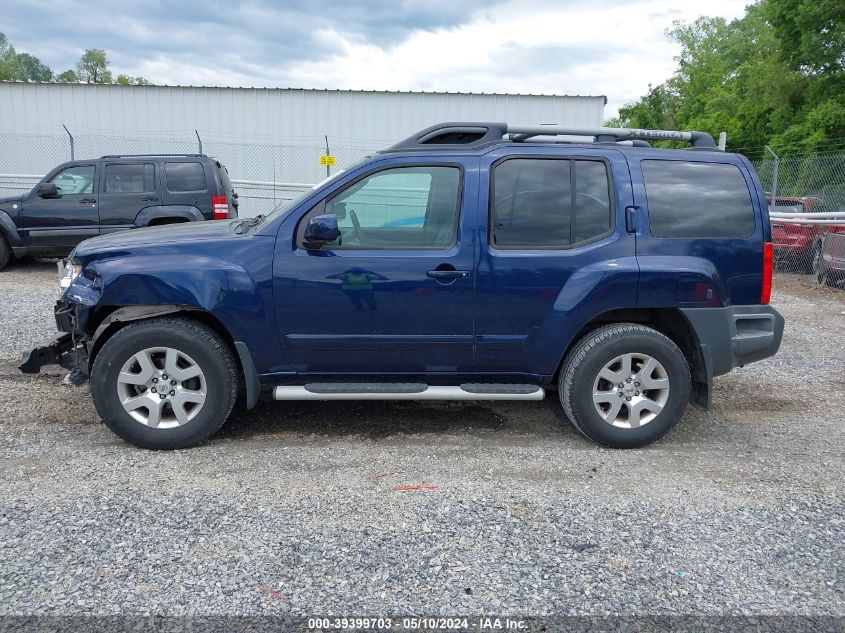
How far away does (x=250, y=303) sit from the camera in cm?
408

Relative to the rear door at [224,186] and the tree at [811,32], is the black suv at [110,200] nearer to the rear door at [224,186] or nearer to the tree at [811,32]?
the rear door at [224,186]

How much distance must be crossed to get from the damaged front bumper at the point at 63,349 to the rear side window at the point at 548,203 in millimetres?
2709

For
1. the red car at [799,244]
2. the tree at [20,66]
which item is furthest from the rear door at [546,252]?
the tree at [20,66]

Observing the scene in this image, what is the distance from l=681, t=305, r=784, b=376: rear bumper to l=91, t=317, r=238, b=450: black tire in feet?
9.57

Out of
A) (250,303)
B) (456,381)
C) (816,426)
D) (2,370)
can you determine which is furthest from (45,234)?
(816,426)

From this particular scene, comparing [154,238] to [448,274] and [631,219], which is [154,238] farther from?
[631,219]

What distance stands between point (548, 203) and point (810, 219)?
913 cm

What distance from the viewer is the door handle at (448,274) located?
161 inches

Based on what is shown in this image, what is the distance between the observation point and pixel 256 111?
18.6m

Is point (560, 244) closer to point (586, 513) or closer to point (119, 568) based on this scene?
point (586, 513)

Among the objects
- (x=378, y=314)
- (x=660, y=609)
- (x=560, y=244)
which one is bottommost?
(x=660, y=609)

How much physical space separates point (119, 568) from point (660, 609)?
226 centimetres

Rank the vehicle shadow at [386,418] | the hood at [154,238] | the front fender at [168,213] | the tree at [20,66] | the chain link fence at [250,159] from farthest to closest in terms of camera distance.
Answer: the tree at [20,66] < the chain link fence at [250,159] < the front fender at [168,213] < the vehicle shadow at [386,418] < the hood at [154,238]

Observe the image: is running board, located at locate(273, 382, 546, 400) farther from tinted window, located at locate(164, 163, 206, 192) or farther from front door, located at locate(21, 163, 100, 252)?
front door, located at locate(21, 163, 100, 252)
